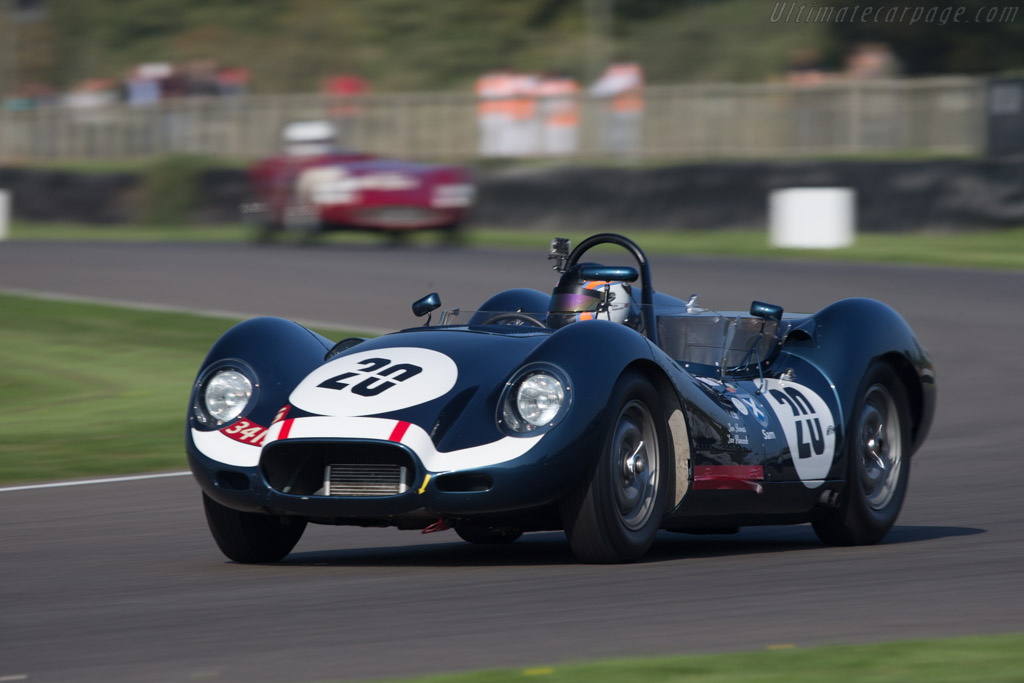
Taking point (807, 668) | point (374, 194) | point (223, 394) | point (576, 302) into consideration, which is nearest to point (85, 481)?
point (223, 394)

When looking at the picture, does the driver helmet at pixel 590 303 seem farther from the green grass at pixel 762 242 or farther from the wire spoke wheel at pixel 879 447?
the green grass at pixel 762 242

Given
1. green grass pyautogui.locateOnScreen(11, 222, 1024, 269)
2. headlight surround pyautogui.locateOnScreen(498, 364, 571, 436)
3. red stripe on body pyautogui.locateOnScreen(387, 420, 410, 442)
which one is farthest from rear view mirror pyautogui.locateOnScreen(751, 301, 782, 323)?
green grass pyautogui.locateOnScreen(11, 222, 1024, 269)

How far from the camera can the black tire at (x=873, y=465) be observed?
7035 millimetres

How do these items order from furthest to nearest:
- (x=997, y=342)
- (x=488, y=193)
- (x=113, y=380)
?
(x=488, y=193) < (x=997, y=342) < (x=113, y=380)

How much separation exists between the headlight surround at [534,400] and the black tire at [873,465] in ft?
5.57

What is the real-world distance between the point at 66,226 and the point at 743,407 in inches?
1167

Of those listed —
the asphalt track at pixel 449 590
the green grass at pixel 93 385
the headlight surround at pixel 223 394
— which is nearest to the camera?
the asphalt track at pixel 449 590

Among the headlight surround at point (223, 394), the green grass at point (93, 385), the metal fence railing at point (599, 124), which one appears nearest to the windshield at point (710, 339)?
the headlight surround at point (223, 394)

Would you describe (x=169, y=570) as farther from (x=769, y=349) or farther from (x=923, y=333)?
(x=923, y=333)

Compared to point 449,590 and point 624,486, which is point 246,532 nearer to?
point 449,590

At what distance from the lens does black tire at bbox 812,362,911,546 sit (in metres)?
7.04

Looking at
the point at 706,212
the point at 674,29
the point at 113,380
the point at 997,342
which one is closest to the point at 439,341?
the point at 113,380

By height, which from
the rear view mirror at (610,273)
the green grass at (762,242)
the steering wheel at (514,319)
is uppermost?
the rear view mirror at (610,273)

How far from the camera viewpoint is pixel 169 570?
628 cm
